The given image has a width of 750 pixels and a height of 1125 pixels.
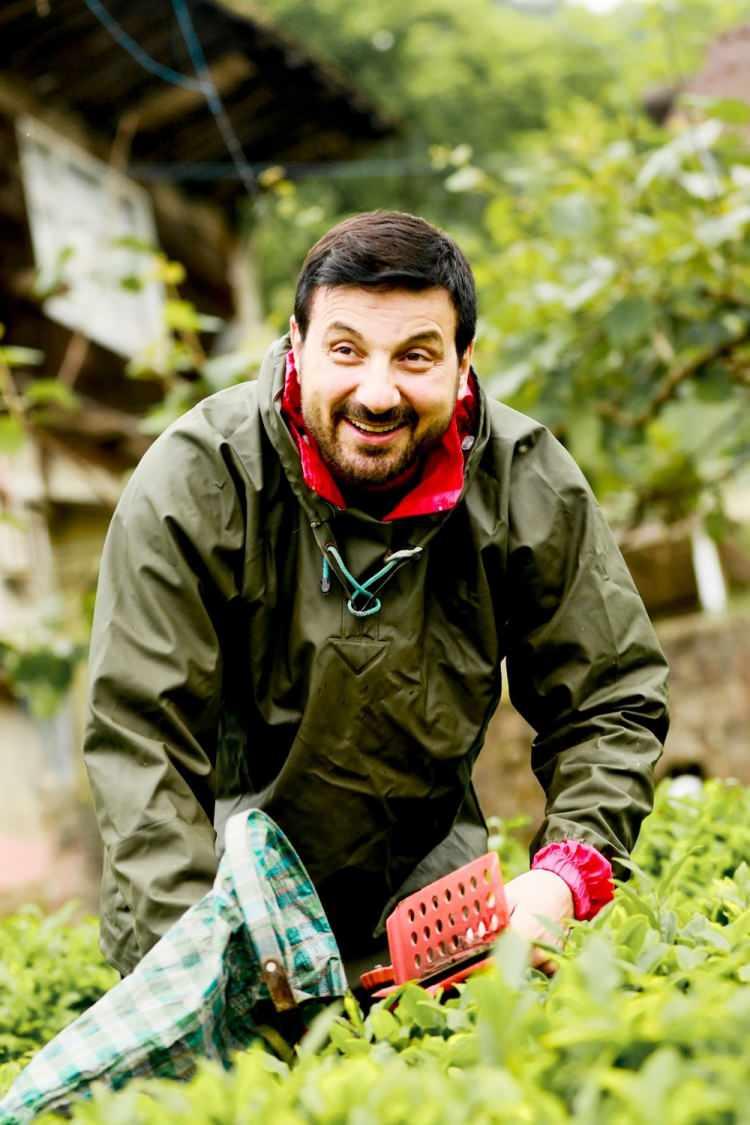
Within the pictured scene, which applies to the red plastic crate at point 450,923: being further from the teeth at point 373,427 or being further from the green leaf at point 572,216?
the green leaf at point 572,216

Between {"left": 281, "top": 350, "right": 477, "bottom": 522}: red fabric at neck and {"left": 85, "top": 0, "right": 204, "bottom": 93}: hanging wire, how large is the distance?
5.80 meters

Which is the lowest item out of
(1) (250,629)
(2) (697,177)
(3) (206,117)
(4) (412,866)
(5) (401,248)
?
(4) (412,866)

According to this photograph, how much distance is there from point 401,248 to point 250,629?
0.70m

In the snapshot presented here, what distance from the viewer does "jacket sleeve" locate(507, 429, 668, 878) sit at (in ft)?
8.17

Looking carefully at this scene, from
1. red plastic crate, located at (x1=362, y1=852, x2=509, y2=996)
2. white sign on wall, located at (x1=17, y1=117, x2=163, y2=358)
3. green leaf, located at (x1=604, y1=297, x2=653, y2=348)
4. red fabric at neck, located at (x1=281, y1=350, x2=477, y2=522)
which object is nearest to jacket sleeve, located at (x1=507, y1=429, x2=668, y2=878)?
red fabric at neck, located at (x1=281, y1=350, x2=477, y2=522)

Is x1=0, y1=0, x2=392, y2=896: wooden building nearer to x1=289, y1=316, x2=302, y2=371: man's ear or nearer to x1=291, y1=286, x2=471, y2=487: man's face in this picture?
x1=289, y1=316, x2=302, y2=371: man's ear

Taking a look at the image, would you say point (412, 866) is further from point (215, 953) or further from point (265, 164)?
point (265, 164)

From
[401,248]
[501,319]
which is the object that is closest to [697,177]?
[501,319]

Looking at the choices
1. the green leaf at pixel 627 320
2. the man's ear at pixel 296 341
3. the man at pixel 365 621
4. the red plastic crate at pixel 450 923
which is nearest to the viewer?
the red plastic crate at pixel 450 923

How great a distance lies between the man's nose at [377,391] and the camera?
2312 millimetres

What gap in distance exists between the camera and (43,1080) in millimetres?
1733

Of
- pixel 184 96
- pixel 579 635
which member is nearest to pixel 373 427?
pixel 579 635

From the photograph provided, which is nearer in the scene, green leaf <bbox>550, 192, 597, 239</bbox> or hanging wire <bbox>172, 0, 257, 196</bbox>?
green leaf <bbox>550, 192, 597, 239</bbox>

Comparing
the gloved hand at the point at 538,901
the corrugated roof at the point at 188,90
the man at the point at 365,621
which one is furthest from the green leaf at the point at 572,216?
the corrugated roof at the point at 188,90
